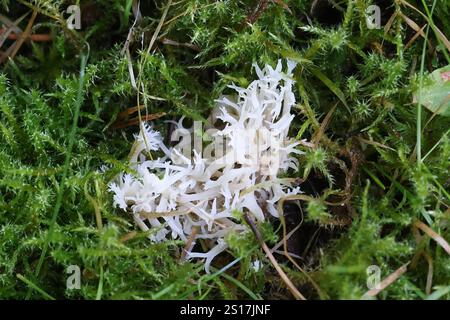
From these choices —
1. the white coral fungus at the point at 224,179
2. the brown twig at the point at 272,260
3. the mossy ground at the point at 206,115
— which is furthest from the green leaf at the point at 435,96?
the brown twig at the point at 272,260

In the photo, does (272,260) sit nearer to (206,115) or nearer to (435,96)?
(206,115)

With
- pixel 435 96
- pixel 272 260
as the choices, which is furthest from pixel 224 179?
pixel 435 96

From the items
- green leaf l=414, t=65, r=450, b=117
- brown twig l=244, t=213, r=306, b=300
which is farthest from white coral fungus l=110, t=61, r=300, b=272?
green leaf l=414, t=65, r=450, b=117

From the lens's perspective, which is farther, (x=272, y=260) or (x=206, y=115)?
(x=206, y=115)

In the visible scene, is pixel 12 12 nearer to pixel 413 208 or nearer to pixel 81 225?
pixel 81 225

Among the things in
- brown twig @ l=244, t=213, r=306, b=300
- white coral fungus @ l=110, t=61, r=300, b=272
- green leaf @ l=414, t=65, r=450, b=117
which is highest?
green leaf @ l=414, t=65, r=450, b=117

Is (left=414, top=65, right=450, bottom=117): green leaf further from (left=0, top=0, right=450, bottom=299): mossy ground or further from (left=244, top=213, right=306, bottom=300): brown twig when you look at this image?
(left=244, top=213, right=306, bottom=300): brown twig

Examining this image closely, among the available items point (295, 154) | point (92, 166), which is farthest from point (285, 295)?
point (92, 166)
